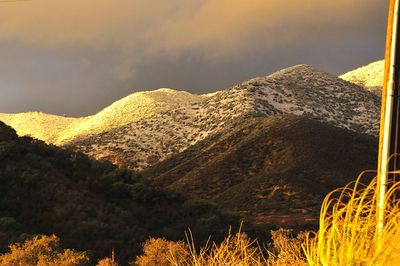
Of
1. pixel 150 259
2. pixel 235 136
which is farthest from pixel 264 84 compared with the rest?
pixel 150 259

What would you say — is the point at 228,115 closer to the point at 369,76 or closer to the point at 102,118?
the point at 102,118

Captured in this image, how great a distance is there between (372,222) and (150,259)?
36.7 ft

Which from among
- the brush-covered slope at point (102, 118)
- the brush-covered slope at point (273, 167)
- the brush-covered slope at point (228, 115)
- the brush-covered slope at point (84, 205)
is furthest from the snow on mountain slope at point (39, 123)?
the brush-covered slope at point (84, 205)

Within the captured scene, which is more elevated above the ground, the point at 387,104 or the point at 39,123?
the point at 39,123

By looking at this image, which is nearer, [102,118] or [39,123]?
[102,118]

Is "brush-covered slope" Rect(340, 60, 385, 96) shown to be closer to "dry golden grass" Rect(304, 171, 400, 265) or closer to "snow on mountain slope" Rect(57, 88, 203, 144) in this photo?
"snow on mountain slope" Rect(57, 88, 203, 144)

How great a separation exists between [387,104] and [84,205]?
804 inches

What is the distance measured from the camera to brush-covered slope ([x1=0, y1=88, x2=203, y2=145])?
131450mm

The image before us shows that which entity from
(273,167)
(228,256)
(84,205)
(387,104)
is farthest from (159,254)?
(273,167)

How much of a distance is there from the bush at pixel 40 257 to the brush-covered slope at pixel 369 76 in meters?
129

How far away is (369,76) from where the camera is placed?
15550 centimetres

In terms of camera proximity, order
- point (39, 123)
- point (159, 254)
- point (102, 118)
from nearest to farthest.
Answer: point (159, 254) → point (102, 118) → point (39, 123)

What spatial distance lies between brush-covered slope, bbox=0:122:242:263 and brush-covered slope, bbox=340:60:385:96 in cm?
11610

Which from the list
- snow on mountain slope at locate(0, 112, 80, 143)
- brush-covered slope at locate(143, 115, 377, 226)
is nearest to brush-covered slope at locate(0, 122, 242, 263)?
brush-covered slope at locate(143, 115, 377, 226)
